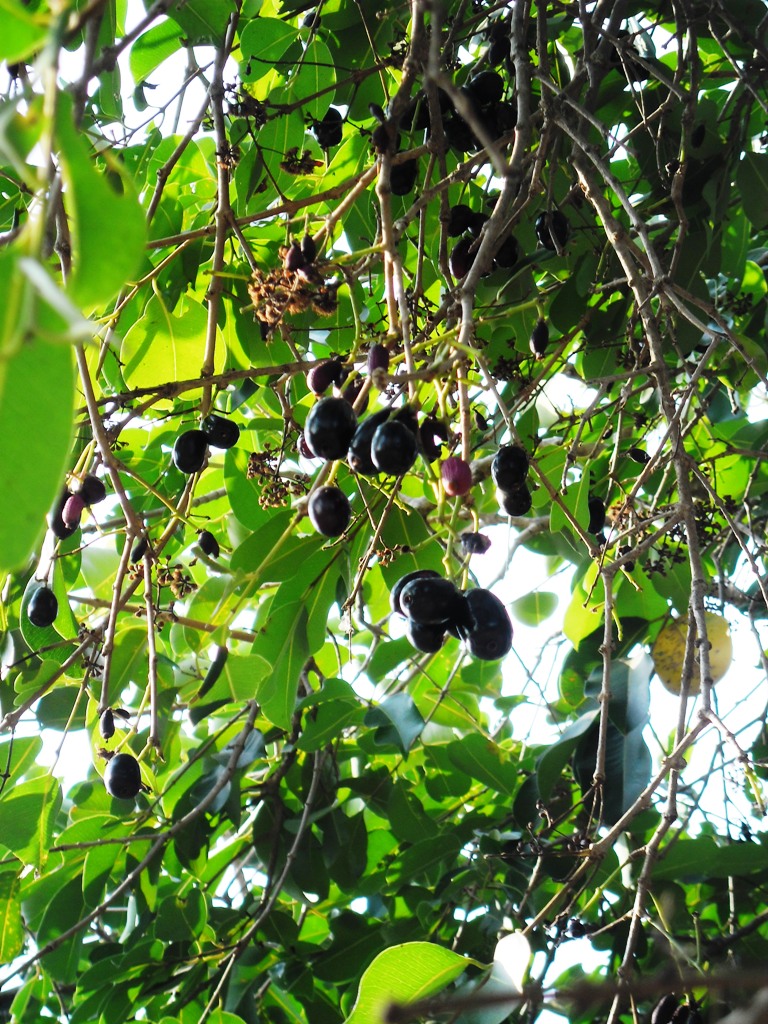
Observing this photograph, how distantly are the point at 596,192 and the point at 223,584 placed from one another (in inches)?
39.7

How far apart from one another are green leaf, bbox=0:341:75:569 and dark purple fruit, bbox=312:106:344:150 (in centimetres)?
109

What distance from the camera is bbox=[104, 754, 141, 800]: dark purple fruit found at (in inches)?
49.2

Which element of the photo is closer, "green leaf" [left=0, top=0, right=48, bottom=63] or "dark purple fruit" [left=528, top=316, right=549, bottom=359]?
"green leaf" [left=0, top=0, right=48, bottom=63]

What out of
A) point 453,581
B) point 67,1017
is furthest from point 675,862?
point 67,1017

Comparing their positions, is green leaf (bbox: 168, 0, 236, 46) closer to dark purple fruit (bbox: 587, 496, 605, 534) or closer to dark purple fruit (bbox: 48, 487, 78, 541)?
dark purple fruit (bbox: 48, 487, 78, 541)

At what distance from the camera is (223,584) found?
1.82 metres

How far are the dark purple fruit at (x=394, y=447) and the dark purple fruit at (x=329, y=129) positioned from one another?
2.71ft

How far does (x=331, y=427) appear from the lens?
88 centimetres

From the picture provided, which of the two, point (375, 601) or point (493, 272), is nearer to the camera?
point (493, 272)

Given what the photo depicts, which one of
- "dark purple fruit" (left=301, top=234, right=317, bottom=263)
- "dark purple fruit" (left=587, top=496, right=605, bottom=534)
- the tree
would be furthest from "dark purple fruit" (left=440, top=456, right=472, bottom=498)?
"dark purple fruit" (left=587, top=496, right=605, bottom=534)

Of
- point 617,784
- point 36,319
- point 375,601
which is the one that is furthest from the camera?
point 375,601

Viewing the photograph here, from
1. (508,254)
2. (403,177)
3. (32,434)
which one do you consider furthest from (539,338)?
(32,434)

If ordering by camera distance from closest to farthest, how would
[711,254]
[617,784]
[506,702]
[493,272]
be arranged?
[617,784] → [493,272] → [711,254] → [506,702]

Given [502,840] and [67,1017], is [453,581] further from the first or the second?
[67,1017]
